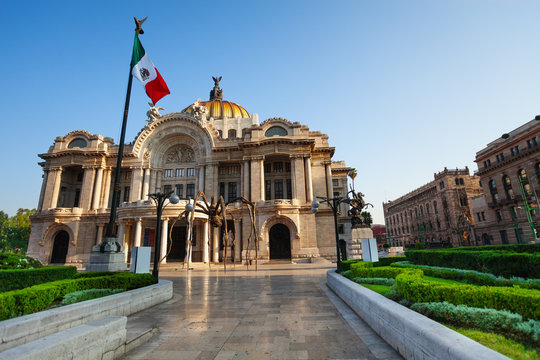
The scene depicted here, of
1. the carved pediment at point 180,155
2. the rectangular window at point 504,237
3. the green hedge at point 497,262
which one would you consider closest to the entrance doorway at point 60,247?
the carved pediment at point 180,155

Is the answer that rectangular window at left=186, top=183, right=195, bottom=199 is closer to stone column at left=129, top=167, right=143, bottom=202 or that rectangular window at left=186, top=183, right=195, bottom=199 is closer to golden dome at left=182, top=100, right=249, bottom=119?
stone column at left=129, top=167, right=143, bottom=202

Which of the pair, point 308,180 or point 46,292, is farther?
point 308,180

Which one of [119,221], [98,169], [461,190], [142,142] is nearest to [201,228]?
[119,221]

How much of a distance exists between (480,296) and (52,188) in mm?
47807

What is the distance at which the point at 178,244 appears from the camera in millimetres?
35031

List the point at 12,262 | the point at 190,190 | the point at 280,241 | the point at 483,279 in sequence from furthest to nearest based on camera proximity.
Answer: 1. the point at 190,190
2. the point at 280,241
3. the point at 12,262
4. the point at 483,279

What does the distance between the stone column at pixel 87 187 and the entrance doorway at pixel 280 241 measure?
25.8 metres

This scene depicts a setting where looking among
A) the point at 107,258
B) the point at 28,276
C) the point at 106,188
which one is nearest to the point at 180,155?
the point at 106,188

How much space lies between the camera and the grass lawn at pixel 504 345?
314 cm

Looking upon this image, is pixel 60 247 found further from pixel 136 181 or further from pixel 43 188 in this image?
pixel 136 181

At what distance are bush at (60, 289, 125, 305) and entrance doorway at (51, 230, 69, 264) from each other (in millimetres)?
37550

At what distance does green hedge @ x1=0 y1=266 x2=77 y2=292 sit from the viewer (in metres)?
7.96

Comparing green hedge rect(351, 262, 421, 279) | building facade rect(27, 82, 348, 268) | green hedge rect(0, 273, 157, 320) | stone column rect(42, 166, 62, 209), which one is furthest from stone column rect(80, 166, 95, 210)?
green hedge rect(351, 262, 421, 279)

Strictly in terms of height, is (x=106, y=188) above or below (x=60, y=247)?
above
